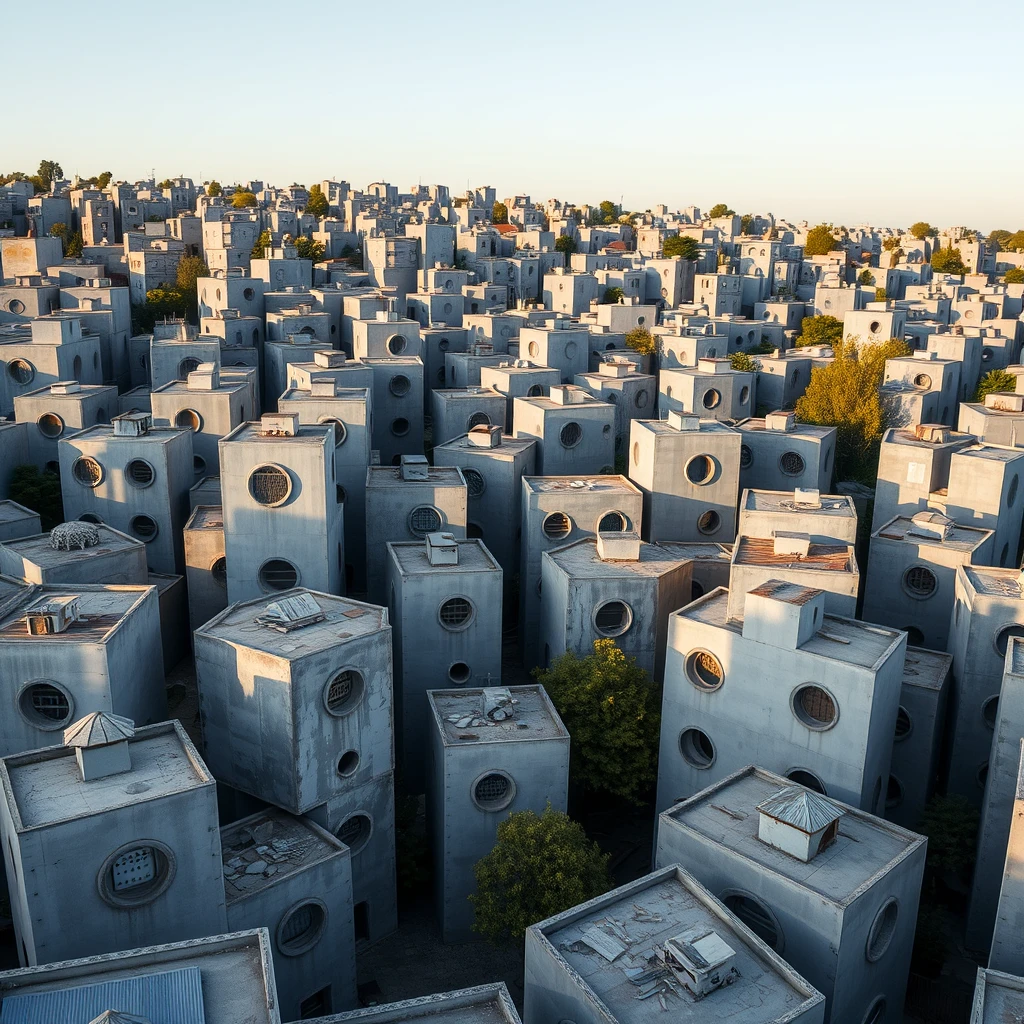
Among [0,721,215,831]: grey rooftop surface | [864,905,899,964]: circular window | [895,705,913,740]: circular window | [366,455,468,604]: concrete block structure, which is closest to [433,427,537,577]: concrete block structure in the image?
[366,455,468,604]: concrete block structure

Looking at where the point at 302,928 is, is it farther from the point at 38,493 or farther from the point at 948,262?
the point at 948,262

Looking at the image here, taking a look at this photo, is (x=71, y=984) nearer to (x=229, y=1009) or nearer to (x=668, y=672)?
(x=229, y=1009)

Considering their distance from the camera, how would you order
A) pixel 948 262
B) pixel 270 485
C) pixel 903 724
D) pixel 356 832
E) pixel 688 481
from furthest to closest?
pixel 948 262 → pixel 688 481 → pixel 270 485 → pixel 903 724 → pixel 356 832

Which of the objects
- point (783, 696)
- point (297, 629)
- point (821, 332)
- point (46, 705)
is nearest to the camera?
point (46, 705)

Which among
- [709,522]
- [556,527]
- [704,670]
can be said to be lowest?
A: [704,670]

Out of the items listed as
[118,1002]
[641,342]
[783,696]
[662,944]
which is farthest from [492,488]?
[118,1002]

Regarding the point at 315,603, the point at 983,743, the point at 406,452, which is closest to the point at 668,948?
the point at 315,603

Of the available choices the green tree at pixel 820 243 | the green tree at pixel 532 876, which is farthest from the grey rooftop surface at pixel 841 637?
the green tree at pixel 820 243
